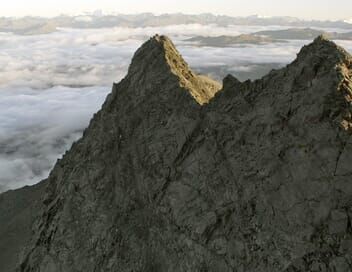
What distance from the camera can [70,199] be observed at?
66.6 meters

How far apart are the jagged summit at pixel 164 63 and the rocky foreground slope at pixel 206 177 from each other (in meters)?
0.19

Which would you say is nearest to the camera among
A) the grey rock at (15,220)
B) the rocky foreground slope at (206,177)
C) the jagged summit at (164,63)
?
the rocky foreground slope at (206,177)

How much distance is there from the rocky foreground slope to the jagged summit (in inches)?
7.7

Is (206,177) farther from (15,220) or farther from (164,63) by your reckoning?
(15,220)

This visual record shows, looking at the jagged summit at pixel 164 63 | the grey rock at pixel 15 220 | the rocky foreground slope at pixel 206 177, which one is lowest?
the grey rock at pixel 15 220

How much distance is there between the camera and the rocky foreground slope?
44469 millimetres

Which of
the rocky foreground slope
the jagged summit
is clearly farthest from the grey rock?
the jagged summit

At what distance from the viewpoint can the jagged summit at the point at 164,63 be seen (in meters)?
69.4

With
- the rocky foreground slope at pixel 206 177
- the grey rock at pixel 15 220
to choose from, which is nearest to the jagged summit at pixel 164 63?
the rocky foreground slope at pixel 206 177

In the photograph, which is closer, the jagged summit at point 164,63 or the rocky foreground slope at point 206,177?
the rocky foreground slope at point 206,177

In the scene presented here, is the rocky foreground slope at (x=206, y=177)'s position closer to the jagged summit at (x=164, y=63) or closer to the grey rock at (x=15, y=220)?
the jagged summit at (x=164, y=63)

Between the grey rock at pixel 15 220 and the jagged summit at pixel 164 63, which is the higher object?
the jagged summit at pixel 164 63

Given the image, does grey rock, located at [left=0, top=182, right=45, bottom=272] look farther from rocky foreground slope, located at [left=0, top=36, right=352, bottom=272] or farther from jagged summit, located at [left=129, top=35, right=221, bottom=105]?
jagged summit, located at [left=129, top=35, right=221, bottom=105]

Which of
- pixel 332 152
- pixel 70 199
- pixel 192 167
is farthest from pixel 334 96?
pixel 70 199
